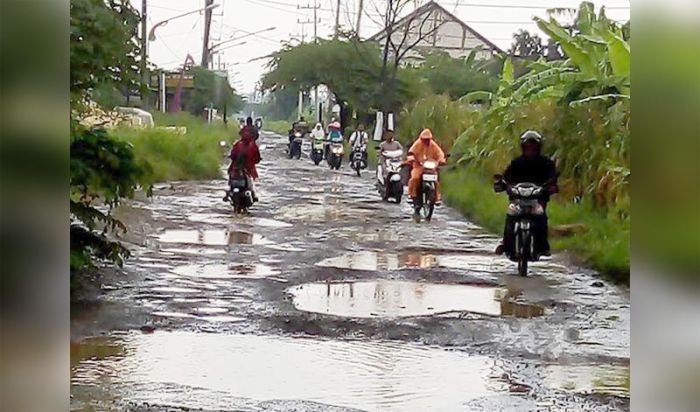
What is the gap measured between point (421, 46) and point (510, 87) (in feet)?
1.36

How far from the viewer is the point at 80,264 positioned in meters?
4.02

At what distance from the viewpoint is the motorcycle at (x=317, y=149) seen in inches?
173

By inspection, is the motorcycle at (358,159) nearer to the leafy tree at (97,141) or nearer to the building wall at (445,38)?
the building wall at (445,38)

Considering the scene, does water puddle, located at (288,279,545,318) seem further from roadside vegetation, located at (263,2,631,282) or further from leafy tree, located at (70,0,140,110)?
leafy tree, located at (70,0,140,110)

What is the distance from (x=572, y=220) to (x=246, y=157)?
1393 mm

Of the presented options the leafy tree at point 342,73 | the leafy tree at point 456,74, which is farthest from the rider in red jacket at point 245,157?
the leafy tree at point 456,74

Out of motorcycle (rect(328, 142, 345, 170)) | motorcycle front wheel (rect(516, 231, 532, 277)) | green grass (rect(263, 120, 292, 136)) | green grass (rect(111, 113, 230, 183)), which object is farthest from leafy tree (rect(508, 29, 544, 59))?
green grass (rect(111, 113, 230, 183))

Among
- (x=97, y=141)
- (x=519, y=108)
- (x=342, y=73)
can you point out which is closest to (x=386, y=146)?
(x=342, y=73)

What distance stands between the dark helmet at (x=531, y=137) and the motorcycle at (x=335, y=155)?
794 mm

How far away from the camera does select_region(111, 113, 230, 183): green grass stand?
4.12m

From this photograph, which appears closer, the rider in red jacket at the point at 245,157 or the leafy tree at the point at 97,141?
the leafy tree at the point at 97,141

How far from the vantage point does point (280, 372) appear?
3834 mm
